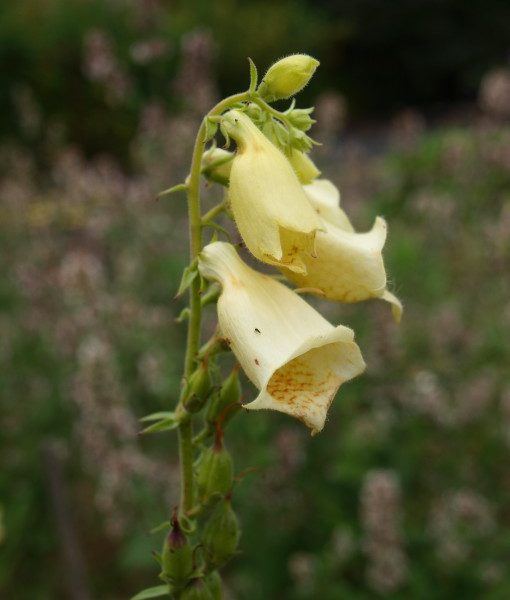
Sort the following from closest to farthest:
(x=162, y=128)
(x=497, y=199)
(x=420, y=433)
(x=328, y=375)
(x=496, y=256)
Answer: (x=328, y=375) < (x=420, y=433) < (x=496, y=256) < (x=162, y=128) < (x=497, y=199)

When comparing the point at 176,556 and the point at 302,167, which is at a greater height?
the point at 302,167

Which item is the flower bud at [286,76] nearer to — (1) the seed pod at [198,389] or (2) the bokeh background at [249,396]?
(1) the seed pod at [198,389]

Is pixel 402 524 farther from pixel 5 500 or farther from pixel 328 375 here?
pixel 328 375

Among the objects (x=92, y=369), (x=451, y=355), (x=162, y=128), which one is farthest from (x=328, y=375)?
(x=162, y=128)

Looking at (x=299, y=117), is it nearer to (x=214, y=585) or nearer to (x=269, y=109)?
(x=269, y=109)

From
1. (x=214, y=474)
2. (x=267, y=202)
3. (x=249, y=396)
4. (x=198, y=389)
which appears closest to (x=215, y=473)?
(x=214, y=474)

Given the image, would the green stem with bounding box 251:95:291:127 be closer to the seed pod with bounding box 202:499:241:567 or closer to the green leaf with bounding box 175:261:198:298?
the green leaf with bounding box 175:261:198:298

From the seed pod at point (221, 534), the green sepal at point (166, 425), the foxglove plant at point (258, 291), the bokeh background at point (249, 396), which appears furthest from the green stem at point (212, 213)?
the bokeh background at point (249, 396)
